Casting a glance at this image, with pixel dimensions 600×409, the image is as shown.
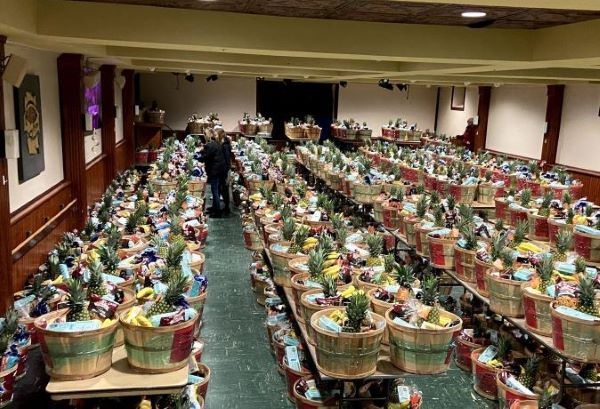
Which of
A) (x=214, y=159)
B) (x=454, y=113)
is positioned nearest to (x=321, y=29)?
(x=214, y=159)

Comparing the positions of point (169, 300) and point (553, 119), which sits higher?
point (553, 119)

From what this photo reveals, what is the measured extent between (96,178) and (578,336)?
313 inches

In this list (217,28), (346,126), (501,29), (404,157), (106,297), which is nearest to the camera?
(106,297)

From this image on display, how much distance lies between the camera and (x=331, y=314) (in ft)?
11.8

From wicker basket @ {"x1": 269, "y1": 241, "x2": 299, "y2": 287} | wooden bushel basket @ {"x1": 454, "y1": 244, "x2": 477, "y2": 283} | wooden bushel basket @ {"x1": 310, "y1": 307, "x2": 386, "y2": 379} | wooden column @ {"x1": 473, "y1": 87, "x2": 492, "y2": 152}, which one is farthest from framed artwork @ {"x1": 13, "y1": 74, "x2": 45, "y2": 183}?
wooden column @ {"x1": 473, "y1": 87, "x2": 492, "y2": 152}

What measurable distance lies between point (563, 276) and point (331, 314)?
2180mm

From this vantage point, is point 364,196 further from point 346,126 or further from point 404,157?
point 346,126

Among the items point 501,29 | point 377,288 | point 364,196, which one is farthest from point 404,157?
point 377,288

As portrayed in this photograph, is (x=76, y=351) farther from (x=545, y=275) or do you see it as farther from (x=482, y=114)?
(x=482, y=114)

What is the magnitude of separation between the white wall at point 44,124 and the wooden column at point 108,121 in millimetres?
3029

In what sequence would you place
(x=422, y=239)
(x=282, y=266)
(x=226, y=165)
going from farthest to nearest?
(x=226, y=165) < (x=422, y=239) < (x=282, y=266)

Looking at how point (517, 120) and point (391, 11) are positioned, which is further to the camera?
point (517, 120)

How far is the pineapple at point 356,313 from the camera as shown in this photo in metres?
3.32

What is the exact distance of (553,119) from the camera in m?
13.9
